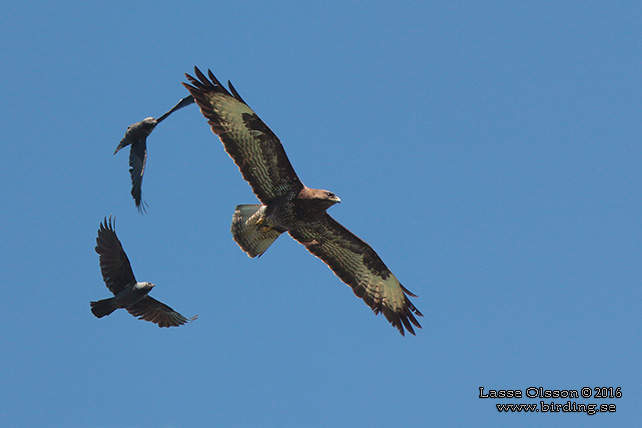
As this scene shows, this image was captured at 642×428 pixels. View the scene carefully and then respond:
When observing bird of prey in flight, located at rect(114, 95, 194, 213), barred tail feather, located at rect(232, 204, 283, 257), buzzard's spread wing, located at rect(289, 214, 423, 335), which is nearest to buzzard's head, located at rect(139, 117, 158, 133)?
bird of prey in flight, located at rect(114, 95, 194, 213)

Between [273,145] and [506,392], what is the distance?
6182mm

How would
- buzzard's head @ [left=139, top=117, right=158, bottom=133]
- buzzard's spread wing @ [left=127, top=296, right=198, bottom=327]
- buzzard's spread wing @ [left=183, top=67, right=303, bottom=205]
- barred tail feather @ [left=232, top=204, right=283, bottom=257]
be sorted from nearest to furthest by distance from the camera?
buzzard's spread wing @ [left=183, top=67, right=303, bottom=205], barred tail feather @ [left=232, top=204, right=283, bottom=257], buzzard's spread wing @ [left=127, top=296, right=198, bottom=327], buzzard's head @ [left=139, top=117, right=158, bottom=133]

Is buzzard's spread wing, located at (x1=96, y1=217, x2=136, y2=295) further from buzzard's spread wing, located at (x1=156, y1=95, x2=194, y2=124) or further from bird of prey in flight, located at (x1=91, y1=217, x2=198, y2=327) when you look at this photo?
buzzard's spread wing, located at (x1=156, y1=95, x2=194, y2=124)

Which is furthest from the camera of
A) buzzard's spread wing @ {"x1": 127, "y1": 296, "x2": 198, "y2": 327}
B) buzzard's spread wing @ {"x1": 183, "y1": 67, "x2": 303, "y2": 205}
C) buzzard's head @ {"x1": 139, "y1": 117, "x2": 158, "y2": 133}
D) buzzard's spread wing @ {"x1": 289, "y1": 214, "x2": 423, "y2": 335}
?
buzzard's head @ {"x1": 139, "y1": 117, "x2": 158, "y2": 133}

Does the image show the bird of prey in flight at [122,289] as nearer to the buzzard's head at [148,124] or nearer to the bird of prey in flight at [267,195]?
the buzzard's head at [148,124]

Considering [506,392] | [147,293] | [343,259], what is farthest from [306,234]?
[506,392]

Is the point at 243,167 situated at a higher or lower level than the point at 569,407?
higher

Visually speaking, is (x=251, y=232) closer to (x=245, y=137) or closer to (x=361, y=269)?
(x=245, y=137)

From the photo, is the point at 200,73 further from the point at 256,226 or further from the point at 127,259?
the point at 127,259

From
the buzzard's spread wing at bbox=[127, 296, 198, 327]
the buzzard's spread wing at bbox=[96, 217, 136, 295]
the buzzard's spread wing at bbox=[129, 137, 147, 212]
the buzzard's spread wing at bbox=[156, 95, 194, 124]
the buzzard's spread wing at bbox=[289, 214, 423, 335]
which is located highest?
the buzzard's spread wing at bbox=[156, 95, 194, 124]

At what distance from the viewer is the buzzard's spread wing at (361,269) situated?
1459 centimetres

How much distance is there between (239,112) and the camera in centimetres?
1288

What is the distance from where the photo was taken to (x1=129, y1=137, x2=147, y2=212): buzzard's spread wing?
15602 mm

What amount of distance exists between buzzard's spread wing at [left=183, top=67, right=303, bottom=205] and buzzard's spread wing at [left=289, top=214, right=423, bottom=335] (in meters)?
1.48
